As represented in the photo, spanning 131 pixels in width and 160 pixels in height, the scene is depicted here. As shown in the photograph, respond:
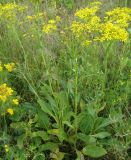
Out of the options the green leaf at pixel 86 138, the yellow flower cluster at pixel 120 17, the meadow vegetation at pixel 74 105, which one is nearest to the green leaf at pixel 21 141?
the meadow vegetation at pixel 74 105

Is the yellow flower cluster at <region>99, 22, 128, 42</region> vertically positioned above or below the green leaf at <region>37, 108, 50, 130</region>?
above

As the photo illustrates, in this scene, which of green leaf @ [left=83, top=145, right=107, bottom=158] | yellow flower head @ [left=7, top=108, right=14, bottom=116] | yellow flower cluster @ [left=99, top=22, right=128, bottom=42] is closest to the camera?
yellow flower cluster @ [left=99, top=22, right=128, bottom=42]

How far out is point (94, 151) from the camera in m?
2.13

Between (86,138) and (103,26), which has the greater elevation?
(103,26)

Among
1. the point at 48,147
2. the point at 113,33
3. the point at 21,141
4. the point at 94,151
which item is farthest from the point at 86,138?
the point at 113,33

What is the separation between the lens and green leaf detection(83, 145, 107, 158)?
2.10m

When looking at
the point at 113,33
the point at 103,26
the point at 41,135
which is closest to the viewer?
the point at 113,33

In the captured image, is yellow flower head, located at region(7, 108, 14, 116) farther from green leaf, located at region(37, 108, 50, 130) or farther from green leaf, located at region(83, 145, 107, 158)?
Result: green leaf, located at region(83, 145, 107, 158)

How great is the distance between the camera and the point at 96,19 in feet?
7.27

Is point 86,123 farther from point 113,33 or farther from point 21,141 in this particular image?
point 113,33

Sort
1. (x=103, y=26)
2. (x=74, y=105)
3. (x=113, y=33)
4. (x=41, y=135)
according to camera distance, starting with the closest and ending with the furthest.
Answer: (x=113, y=33)
(x=103, y=26)
(x=41, y=135)
(x=74, y=105)

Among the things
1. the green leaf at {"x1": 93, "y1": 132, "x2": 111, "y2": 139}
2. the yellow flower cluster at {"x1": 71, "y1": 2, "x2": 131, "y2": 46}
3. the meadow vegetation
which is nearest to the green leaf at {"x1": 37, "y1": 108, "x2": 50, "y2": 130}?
the meadow vegetation

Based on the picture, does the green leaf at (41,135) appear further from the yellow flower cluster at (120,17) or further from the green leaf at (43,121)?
the yellow flower cluster at (120,17)

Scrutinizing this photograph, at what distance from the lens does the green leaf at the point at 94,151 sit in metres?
2.10
